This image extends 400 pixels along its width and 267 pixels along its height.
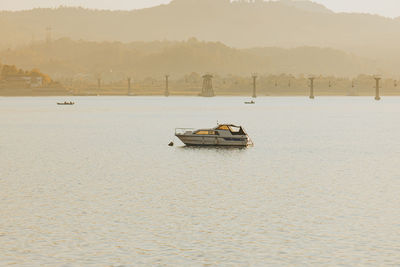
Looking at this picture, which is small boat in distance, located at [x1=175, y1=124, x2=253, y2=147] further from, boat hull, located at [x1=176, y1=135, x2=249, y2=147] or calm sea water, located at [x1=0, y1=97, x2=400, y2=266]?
calm sea water, located at [x1=0, y1=97, x2=400, y2=266]

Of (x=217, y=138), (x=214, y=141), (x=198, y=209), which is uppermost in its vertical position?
(x=217, y=138)

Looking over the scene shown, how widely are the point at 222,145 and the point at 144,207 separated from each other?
51.5 m

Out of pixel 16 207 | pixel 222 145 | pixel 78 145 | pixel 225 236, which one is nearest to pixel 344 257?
pixel 225 236

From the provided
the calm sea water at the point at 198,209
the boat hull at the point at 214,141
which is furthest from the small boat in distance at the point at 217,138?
the calm sea water at the point at 198,209

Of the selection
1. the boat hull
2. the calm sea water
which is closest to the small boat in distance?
the boat hull

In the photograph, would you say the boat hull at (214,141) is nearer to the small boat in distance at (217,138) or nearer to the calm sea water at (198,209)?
the small boat in distance at (217,138)

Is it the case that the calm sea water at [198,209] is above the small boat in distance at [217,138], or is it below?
below

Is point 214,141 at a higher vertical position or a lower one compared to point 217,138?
lower

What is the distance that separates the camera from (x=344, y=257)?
3127 cm

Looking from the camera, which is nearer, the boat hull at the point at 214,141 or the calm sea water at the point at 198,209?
the calm sea water at the point at 198,209

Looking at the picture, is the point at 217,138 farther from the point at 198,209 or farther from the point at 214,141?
the point at 198,209

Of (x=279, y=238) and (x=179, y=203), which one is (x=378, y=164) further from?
(x=279, y=238)

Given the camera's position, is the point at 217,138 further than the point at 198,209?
Yes

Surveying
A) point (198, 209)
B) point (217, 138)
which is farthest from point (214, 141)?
point (198, 209)
